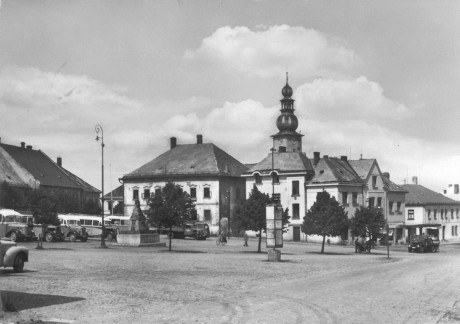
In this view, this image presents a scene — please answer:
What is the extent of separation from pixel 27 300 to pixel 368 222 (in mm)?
37520

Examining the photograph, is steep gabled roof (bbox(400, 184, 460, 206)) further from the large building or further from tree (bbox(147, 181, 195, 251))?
tree (bbox(147, 181, 195, 251))

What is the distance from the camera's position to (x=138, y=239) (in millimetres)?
42500

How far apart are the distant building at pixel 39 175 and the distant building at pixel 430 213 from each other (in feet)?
138

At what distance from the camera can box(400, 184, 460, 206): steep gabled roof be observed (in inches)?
3287

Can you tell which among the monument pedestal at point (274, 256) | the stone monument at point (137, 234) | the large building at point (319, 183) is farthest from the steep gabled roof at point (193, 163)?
the monument pedestal at point (274, 256)

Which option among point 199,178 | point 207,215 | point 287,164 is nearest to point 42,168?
point 199,178

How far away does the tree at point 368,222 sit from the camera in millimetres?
48219

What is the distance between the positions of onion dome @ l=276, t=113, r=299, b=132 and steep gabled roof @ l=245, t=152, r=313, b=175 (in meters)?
13.4

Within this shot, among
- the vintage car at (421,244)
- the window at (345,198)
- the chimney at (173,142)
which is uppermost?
the chimney at (173,142)

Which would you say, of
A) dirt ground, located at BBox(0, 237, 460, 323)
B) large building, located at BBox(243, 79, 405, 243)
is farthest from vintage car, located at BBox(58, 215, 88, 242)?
large building, located at BBox(243, 79, 405, 243)

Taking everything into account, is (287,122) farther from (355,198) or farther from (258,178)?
(355,198)

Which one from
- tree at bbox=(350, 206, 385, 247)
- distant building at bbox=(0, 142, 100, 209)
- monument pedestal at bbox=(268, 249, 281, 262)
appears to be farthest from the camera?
distant building at bbox=(0, 142, 100, 209)

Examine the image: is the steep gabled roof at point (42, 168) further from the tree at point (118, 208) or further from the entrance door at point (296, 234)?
the entrance door at point (296, 234)

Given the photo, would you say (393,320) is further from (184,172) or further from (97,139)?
(184,172)
